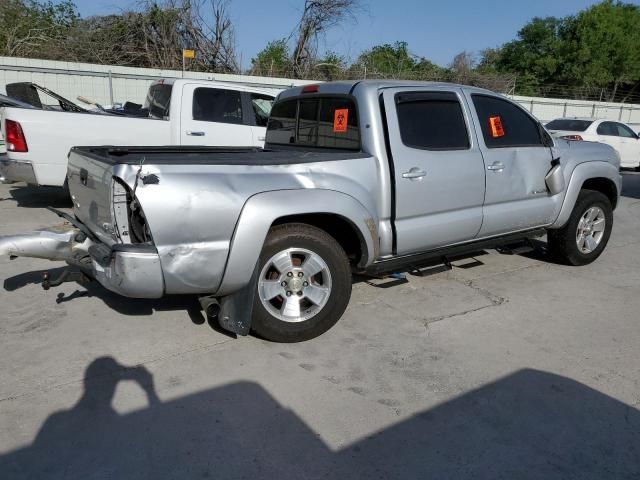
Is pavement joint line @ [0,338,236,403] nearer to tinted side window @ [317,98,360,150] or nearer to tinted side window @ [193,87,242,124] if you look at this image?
tinted side window @ [317,98,360,150]

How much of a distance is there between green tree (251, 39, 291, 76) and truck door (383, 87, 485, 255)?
1730 centimetres

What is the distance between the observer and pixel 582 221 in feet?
19.0

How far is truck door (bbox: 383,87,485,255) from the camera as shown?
421 centimetres

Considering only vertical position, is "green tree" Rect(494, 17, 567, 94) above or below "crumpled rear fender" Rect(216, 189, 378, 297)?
above

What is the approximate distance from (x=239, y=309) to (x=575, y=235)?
3942mm

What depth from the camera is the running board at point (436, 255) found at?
4281 millimetres

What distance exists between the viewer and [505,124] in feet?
16.5

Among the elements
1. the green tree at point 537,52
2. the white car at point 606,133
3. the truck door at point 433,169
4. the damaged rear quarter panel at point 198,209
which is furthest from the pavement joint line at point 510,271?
the green tree at point 537,52

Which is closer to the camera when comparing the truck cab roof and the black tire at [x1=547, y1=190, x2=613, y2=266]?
the truck cab roof

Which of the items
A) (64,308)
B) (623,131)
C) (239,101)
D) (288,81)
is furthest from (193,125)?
(623,131)

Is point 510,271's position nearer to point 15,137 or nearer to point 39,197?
point 15,137

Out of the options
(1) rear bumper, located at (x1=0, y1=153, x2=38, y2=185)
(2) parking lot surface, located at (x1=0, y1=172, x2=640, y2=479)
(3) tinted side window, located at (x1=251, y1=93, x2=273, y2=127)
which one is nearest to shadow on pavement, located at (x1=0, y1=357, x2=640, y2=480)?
(2) parking lot surface, located at (x1=0, y1=172, x2=640, y2=479)

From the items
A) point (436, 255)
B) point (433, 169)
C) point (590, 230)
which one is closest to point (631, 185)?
point (590, 230)

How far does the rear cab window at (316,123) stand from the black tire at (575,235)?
2743 mm
